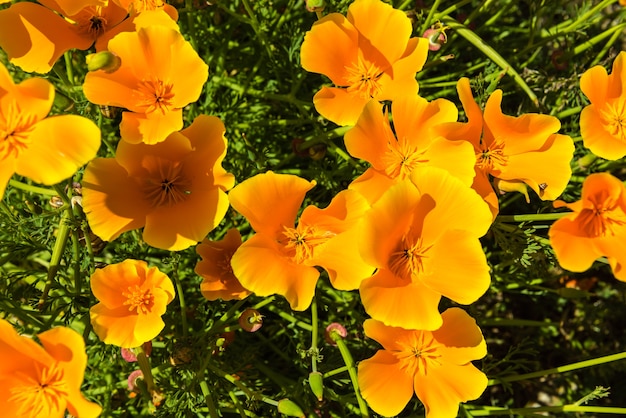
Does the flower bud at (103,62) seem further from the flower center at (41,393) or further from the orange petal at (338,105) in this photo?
the flower center at (41,393)

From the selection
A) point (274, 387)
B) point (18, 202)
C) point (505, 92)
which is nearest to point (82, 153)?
point (18, 202)

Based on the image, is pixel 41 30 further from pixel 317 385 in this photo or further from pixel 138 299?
pixel 317 385

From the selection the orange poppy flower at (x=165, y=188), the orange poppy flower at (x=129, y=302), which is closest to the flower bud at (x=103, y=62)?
the orange poppy flower at (x=165, y=188)

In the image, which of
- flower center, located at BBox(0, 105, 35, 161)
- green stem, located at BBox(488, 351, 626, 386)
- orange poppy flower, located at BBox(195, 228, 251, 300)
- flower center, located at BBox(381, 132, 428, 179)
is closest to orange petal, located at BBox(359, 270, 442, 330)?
flower center, located at BBox(381, 132, 428, 179)

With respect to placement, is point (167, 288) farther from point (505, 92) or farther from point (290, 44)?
point (505, 92)

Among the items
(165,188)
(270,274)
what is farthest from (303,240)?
(165,188)
